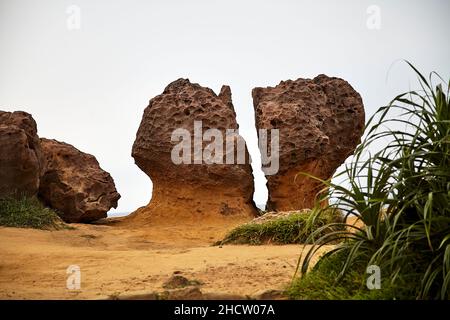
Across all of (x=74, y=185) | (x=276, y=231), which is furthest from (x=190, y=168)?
(x=276, y=231)

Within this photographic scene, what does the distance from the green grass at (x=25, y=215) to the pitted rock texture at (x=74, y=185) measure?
1.38 metres

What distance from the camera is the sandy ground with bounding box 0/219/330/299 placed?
3.52 m

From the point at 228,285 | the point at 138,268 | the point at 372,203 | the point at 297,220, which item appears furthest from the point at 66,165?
the point at 372,203

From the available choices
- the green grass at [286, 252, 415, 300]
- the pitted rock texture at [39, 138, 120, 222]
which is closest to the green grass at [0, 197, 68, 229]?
the pitted rock texture at [39, 138, 120, 222]

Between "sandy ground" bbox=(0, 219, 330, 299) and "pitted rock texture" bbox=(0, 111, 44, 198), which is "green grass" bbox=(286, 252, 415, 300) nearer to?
"sandy ground" bbox=(0, 219, 330, 299)

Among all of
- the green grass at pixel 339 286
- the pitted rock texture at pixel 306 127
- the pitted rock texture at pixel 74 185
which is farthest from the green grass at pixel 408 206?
the pitted rock texture at pixel 74 185

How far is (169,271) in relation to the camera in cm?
433

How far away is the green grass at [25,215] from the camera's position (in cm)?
838

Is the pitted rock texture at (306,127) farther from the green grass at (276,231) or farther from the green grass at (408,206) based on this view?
the green grass at (408,206)

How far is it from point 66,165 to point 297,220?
6.30 m

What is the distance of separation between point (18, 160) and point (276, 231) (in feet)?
16.6

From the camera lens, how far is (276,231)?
669cm

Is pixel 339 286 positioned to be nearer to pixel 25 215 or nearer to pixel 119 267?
pixel 119 267
